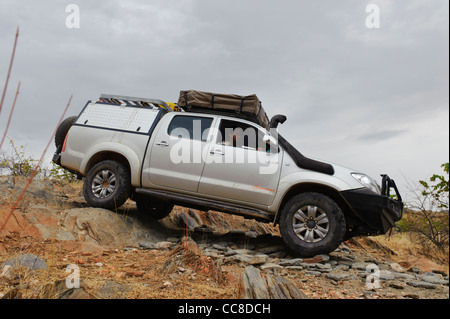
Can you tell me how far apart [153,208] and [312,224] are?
3.74m

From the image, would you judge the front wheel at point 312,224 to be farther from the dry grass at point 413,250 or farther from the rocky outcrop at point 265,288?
the dry grass at point 413,250

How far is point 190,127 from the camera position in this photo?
6504mm

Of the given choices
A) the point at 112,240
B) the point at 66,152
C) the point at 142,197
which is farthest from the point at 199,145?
the point at 66,152

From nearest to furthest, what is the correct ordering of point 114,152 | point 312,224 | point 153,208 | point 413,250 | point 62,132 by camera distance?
point 312,224
point 114,152
point 62,132
point 153,208
point 413,250

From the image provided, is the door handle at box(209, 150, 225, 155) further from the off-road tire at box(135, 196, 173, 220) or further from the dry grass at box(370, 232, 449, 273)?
the dry grass at box(370, 232, 449, 273)

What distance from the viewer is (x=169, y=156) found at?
6.36 metres

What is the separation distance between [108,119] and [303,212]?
4023 mm

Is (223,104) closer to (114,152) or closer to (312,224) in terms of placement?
(114,152)

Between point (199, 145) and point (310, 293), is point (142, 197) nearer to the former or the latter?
point (199, 145)

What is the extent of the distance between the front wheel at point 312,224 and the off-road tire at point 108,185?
2935mm

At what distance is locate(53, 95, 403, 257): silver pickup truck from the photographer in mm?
5418

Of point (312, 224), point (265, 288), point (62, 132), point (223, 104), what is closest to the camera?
point (265, 288)

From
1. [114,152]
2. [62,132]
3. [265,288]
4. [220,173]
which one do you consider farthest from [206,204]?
[62,132]
